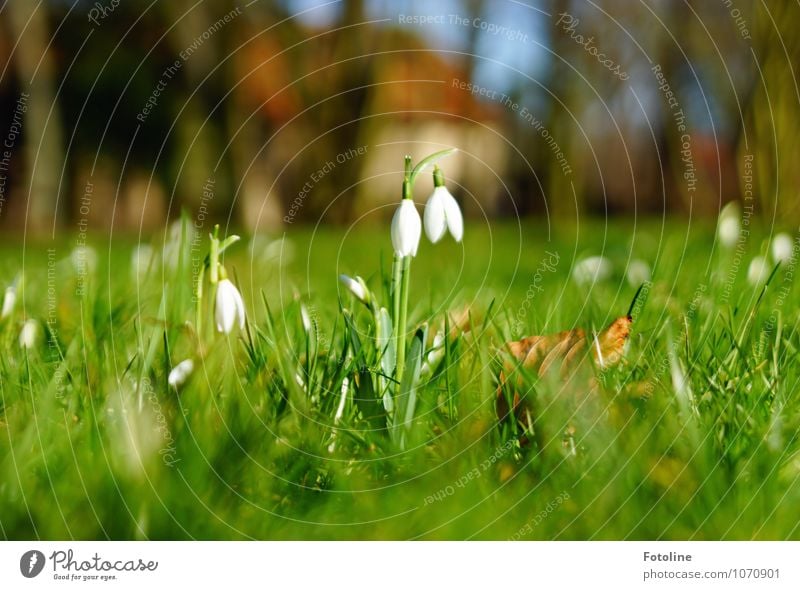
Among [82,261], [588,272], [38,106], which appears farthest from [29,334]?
[38,106]

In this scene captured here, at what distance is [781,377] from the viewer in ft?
4.46

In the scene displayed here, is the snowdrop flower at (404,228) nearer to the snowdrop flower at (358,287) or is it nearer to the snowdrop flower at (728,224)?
the snowdrop flower at (358,287)

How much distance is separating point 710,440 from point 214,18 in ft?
34.9

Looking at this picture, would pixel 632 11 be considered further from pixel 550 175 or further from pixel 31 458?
pixel 31 458

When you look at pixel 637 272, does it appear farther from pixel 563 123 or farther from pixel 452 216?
pixel 563 123

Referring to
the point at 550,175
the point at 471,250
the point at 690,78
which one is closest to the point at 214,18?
the point at 550,175

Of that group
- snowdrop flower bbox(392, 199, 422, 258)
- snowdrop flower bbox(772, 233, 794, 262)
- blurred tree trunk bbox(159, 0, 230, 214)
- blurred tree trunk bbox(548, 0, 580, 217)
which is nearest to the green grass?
snowdrop flower bbox(392, 199, 422, 258)

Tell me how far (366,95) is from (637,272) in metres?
6.50

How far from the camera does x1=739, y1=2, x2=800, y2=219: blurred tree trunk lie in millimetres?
3098

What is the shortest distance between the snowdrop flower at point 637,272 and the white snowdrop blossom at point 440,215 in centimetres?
129

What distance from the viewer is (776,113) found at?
330cm

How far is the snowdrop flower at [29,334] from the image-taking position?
152cm

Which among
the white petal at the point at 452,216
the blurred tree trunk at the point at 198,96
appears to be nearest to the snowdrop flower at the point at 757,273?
the white petal at the point at 452,216

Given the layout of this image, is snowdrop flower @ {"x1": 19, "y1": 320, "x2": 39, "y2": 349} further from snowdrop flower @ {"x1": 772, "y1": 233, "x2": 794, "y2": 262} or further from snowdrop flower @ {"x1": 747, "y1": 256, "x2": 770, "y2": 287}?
snowdrop flower @ {"x1": 772, "y1": 233, "x2": 794, "y2": 262}
